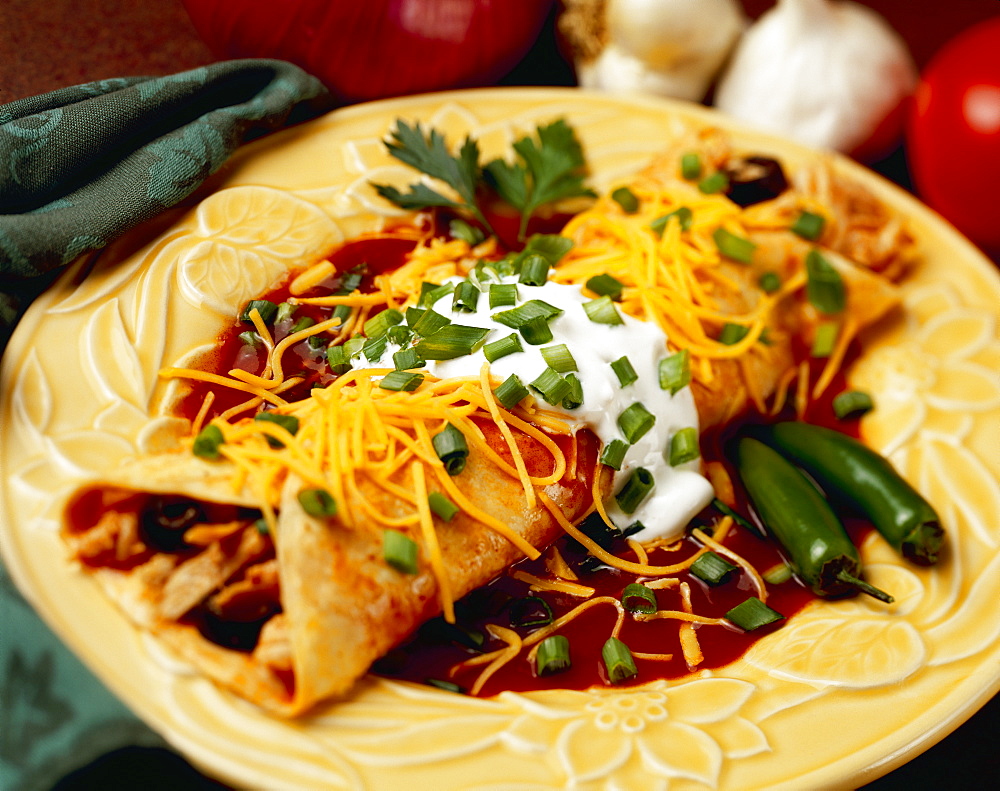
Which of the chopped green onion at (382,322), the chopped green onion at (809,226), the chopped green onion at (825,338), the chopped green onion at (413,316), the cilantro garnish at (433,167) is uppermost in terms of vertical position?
the cilantro garnish at (433,167)

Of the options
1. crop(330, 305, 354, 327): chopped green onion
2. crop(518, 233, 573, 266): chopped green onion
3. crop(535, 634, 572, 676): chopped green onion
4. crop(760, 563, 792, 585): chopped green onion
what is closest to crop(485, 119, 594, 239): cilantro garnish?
crop(518, 233, 573, 266): chopped green onion

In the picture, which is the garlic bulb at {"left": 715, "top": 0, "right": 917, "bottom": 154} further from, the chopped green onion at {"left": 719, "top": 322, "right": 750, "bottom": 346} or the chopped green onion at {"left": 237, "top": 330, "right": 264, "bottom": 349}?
the chopped green onion at {"left": 237, "top": 330, "right": 264, "bottom": 349}

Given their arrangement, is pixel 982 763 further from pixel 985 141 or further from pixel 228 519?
pixel 985 141

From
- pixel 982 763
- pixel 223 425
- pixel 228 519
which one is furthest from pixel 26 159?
pixel 982 763

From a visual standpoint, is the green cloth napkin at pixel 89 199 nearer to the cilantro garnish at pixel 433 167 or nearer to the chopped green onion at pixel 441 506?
the cilantro garnish at pixel 433 167

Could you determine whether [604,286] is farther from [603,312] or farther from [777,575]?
[777,575]

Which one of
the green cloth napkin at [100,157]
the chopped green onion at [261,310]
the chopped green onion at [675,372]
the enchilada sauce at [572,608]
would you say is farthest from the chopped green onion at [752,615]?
the green cloth napkin at [100,157]

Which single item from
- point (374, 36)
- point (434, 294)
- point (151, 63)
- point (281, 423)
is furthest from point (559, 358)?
point (151, 63)
